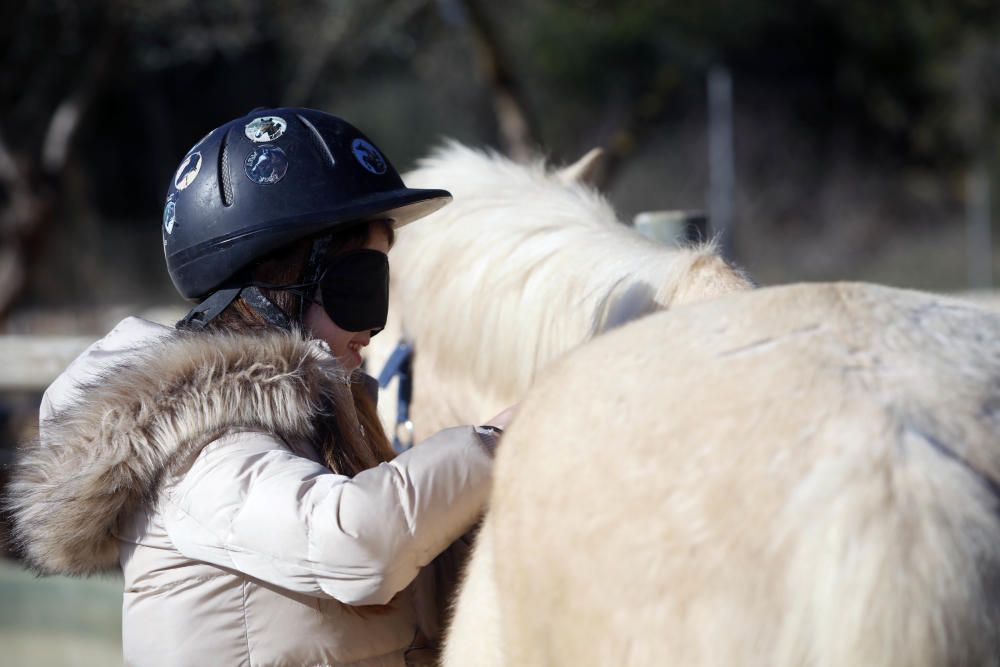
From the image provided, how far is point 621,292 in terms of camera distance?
5.06ft

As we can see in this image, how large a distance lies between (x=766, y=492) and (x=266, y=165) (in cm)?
104

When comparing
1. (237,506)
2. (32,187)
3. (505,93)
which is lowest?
(237,506)

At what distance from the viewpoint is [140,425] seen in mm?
1297

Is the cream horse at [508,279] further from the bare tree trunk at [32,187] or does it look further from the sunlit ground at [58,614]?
the bare tree trunk at [32,187]

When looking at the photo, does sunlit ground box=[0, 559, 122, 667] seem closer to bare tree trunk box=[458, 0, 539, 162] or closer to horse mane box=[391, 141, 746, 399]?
horse mane box=[391, 141, 746, 399]

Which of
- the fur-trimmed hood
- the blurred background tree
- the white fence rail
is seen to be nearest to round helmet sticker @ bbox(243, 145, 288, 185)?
the fur-trimmed hood

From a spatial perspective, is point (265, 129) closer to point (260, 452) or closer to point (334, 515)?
point (260, 452)

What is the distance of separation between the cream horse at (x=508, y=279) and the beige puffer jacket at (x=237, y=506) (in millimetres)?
397

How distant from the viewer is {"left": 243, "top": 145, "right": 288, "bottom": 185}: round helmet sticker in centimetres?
156

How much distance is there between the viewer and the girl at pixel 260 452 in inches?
46.3

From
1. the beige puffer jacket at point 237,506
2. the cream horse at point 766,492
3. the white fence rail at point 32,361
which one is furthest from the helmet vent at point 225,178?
the white fence rail at point 32,361

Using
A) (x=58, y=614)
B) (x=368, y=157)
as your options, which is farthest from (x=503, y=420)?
(x=58, y=614)

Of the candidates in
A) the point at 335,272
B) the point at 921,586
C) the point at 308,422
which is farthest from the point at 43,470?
the point at 921,586

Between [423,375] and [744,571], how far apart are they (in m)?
1.34
